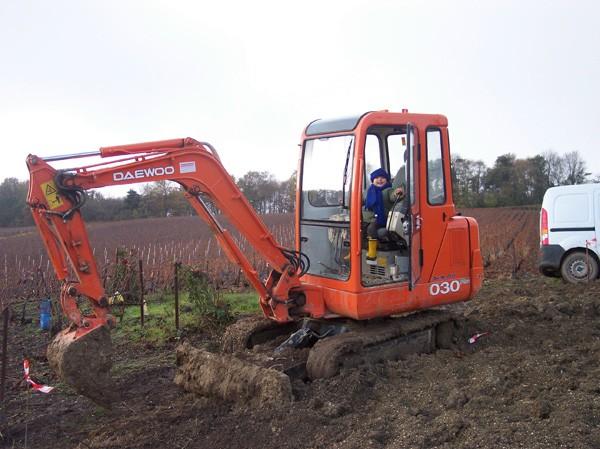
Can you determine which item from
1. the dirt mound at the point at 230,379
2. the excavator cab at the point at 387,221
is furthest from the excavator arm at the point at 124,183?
the dirt mound at the point at 230,379

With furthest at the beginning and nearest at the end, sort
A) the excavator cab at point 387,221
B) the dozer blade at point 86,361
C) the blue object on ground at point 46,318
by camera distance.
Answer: the blue object on ground at point 46,318 → the excavator cab at point 387,221 → the dozer blade at point 86,361

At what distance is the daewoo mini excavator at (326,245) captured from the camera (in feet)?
Result: 16.5

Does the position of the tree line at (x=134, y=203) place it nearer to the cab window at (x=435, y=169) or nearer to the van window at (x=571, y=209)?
the van window at (x=571, y=209)

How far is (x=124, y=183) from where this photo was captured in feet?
Answer: 17.3

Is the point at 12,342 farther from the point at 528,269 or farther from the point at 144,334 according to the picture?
the point at 528,269

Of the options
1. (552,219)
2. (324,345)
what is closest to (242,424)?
(324,345)

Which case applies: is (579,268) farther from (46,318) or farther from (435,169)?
(46,318)

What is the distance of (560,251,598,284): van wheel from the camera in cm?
1136

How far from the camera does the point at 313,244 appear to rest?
21.7 ft

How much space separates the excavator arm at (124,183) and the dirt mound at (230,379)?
2.78 feet

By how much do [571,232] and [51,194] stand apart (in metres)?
10.2

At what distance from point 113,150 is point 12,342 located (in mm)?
4944

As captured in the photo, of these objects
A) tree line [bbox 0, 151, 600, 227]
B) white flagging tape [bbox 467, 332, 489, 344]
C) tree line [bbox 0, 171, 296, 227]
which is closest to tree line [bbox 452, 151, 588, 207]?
tree line [bbox 0, 151, 600, 227]

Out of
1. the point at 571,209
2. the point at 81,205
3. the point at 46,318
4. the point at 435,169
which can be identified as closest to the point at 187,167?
the point at 81,205
